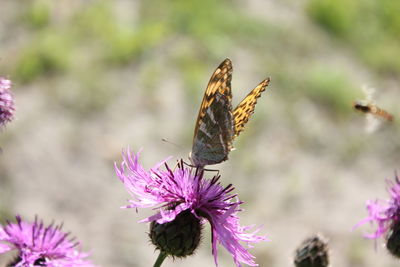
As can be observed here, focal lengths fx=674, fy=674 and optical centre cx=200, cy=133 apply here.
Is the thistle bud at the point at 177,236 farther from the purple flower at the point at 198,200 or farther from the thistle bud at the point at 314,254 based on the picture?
the thistle bud at the point at 314,254

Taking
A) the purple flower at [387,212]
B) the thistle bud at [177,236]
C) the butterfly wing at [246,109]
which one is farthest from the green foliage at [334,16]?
the thistle bud at [177,236]

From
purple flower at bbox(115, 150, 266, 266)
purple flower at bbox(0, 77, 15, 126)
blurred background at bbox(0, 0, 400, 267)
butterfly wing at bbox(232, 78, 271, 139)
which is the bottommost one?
purple flower at bbox(115, 150, 266, 266)

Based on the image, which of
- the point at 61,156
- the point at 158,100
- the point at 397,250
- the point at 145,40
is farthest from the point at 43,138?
the point at 397,250

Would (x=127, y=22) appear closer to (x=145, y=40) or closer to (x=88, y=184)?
(x=145, y=40)

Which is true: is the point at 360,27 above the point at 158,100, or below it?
above

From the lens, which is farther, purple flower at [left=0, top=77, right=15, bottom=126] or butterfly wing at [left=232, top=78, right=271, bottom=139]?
butterfly wing at [left=232, top=78, right=271, bottom=139]

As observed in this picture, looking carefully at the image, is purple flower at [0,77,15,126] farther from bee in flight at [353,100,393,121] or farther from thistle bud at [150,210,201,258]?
bee in flight at [353,100,393,121]

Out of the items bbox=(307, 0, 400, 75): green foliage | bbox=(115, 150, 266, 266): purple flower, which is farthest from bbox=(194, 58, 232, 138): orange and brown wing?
bbox=(307, 0, 400, 75): green foliage
